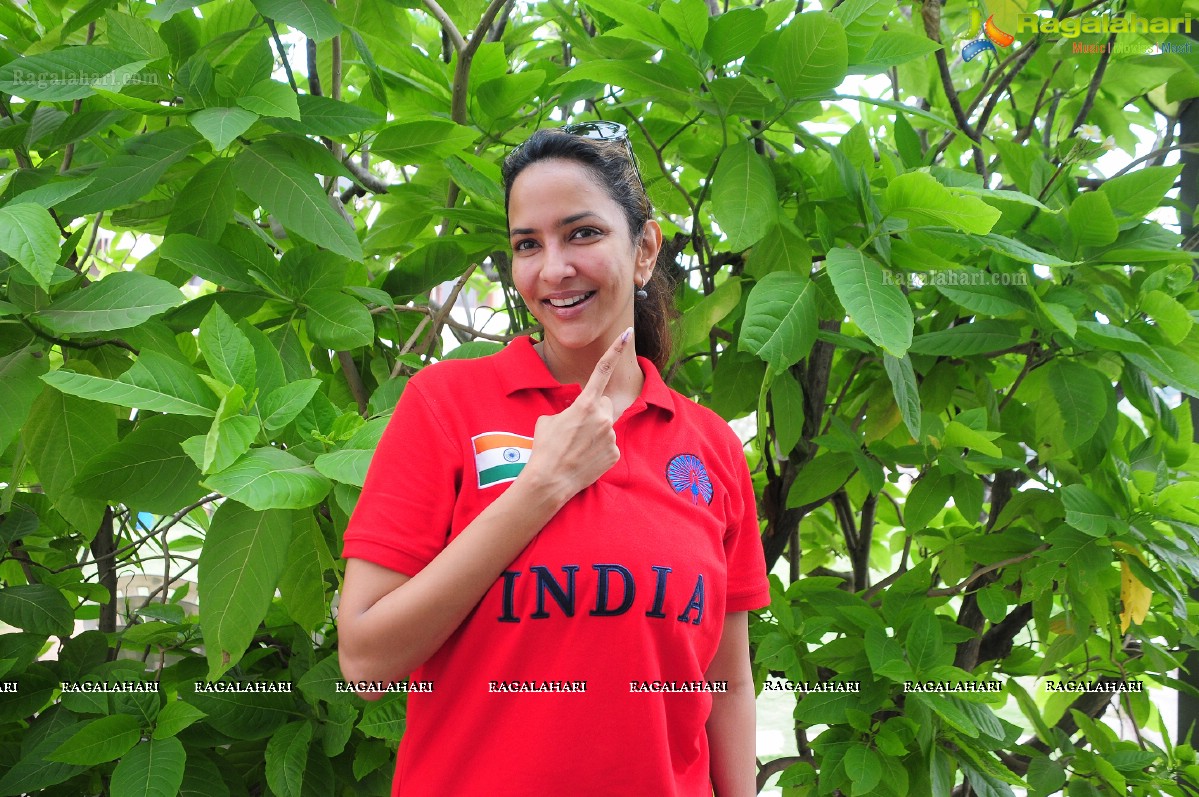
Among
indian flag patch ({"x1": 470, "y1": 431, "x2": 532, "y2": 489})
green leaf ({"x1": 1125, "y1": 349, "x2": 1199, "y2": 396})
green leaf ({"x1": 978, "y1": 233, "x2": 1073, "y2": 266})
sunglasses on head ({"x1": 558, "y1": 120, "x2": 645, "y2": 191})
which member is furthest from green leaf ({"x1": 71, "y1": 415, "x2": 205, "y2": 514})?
green leaf ({"x1": 1125, "y1": 349, "x2": 1199, "y2": 396})

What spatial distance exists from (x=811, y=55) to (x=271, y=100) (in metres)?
0.69

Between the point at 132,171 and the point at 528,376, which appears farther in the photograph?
the point at 132,171

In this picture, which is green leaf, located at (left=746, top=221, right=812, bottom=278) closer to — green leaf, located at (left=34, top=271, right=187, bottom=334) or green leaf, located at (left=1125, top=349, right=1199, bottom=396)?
green leaf, located at (left=1125, top=349, right=1199, bottom=396)

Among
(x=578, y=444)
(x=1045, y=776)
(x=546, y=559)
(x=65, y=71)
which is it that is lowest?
(x=1045, y=776)

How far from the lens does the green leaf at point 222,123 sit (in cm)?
111

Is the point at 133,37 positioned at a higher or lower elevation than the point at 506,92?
lower

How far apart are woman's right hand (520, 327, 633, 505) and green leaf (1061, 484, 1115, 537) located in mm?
777

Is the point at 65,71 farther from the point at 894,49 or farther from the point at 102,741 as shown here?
the point at 894,49

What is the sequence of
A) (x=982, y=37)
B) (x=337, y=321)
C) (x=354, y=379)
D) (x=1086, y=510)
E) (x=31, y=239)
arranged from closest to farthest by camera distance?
(x=31, y=239) < (x=337, y=321) < (x=1086, y=510) < (x=354, y=379) < (x=982, y=37)

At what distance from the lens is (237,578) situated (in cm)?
111

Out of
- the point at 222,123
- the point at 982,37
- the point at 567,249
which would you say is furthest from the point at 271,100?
the point at 982,37

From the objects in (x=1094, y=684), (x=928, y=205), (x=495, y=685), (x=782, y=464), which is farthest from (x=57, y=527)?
(x=1094, y=684)

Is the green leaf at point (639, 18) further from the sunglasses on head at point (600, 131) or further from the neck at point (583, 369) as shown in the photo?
the neck at point (583, 369)

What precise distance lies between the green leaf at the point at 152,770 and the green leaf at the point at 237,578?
26cm
